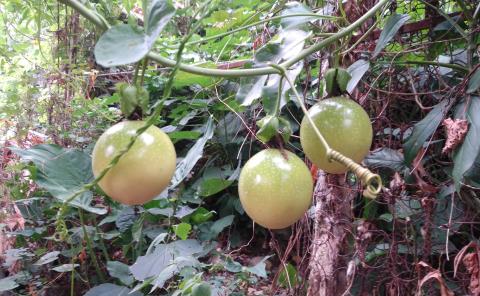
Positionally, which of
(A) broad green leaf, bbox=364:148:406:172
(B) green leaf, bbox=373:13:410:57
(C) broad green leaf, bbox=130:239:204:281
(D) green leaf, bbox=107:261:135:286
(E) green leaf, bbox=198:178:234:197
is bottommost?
(D) green leaf, bbox=107:261:135:286

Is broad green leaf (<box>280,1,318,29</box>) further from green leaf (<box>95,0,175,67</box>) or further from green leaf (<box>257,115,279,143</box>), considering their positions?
green leaf (<box>95,0,175,67</box>)

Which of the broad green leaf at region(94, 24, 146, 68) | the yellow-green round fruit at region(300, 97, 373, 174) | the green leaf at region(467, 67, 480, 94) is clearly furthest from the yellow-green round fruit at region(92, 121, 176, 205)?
the green leaf at region(467, 67, 480, 94)

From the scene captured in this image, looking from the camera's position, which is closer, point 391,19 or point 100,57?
point 100,57

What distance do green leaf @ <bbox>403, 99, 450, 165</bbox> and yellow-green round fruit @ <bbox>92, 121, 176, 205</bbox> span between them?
0.61 m

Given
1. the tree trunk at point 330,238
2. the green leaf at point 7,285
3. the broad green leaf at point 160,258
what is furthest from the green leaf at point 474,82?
the green leaf at point 7,285

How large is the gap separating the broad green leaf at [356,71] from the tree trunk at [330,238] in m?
0.23

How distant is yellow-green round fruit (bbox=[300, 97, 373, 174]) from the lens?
0.64 metres

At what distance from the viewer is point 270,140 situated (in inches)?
25.3

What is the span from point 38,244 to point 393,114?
1.68 m

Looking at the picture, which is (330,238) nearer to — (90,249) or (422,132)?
(422,132)

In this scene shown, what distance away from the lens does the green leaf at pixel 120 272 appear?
1.49 m

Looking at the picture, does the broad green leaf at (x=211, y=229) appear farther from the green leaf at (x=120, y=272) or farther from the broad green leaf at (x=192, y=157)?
the broad green leaf at (x=192, y=157)

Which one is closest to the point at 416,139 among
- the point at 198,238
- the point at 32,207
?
the point at 198,238

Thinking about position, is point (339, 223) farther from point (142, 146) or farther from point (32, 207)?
point (32, 207)
